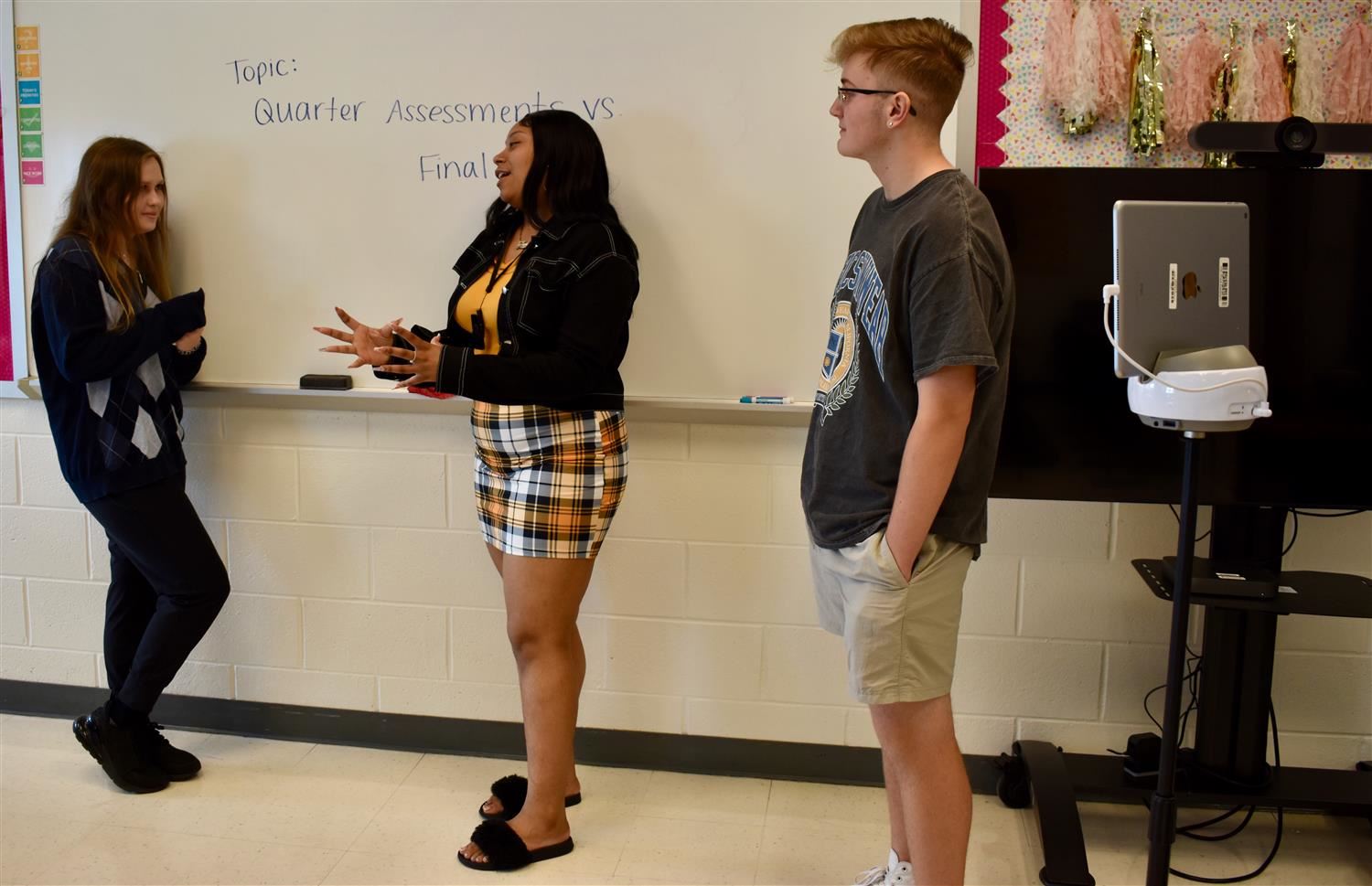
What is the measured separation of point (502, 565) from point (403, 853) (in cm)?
64

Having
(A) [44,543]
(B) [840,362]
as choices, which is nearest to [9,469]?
(A) [44,543]

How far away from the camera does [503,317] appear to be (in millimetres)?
2260

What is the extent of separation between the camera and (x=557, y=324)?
2270 mm

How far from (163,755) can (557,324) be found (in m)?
1.46

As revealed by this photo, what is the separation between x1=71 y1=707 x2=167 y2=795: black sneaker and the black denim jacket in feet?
4.13

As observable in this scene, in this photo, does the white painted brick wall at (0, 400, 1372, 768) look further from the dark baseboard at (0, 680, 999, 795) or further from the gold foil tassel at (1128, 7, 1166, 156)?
the gold foil tassel at (1128, 7, 1166, 156)

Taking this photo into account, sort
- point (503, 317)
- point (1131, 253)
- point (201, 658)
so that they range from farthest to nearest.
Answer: point (201, 658) → point (503, 317) → point (1131, 253)

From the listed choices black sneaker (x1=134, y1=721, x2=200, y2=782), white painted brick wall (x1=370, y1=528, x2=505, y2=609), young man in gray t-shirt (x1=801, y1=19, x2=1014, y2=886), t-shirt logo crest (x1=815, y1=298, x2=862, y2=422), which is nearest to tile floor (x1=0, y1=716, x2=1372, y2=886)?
black sneaker (x1=134, y1=721, x2=200, y2=782)

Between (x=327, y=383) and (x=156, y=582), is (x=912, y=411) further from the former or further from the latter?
(x=156, y=582)

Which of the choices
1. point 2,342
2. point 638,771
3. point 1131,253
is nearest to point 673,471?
point 638,771

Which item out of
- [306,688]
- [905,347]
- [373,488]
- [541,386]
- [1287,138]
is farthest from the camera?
[306,688]

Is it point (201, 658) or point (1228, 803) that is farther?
point (201, 658)

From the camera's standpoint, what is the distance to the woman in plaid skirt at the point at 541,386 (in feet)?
7.21

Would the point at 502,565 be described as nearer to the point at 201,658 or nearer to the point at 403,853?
the point at 403,853
